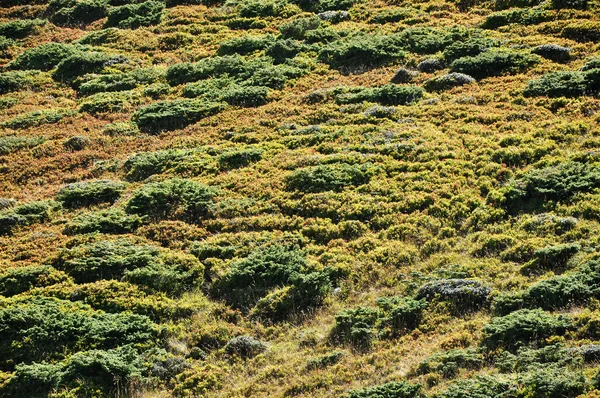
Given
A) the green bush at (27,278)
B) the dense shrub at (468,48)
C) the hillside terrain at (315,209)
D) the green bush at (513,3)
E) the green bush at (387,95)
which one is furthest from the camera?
the green bush at (513,3)

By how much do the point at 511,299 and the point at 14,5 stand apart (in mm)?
46171

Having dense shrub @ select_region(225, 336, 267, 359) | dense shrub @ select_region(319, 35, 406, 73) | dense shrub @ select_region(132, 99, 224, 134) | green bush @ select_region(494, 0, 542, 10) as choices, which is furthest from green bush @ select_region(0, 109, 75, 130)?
green bush @ select_region(494, 0, 542, 10)

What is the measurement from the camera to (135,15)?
154 ft

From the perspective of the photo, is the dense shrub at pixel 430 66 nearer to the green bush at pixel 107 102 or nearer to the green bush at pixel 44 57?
the green bush at pixel 107 102

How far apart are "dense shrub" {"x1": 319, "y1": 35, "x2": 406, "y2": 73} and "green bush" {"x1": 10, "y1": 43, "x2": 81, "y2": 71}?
53.1 ft

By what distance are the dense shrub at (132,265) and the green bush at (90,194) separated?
4154 mm

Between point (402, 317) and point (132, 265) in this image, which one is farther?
point (132, 265)

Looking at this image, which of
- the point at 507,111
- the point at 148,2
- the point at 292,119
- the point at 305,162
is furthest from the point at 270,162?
the point at 148,2

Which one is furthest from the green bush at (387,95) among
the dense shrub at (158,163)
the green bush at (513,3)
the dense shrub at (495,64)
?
the green bush at (513,3)

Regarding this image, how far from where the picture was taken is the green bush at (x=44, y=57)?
41531 mm

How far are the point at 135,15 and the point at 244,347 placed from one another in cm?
3449

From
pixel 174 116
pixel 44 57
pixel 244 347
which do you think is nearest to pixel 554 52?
pixel 174 116

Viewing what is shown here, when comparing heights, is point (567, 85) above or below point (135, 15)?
below

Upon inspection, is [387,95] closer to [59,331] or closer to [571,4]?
[571,4]
